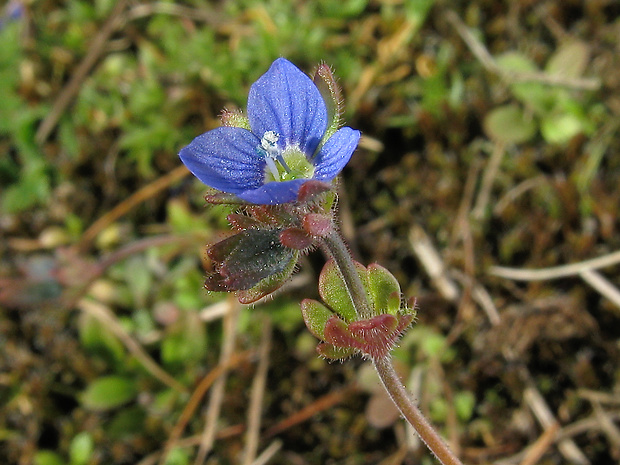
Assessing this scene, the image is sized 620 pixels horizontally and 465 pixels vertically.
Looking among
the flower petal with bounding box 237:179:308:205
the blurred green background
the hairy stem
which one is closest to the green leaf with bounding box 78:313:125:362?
the blurred green background

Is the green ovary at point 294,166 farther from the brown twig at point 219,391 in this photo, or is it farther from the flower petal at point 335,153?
the brown twig at point 219,391

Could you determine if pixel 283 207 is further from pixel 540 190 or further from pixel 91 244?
pixel 91 244

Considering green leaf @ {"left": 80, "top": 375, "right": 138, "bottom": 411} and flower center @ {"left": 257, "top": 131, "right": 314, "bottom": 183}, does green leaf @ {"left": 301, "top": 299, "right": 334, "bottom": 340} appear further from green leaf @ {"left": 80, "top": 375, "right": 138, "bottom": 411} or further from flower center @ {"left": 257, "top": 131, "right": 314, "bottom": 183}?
green leaf @ {"left": 80, "top": 375, "right": 138, "bottom": 411}

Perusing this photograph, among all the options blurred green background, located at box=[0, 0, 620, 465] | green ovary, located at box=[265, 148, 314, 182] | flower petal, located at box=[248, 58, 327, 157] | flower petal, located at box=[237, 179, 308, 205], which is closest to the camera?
flower petal, located at box=[237, 179, 308, 205]

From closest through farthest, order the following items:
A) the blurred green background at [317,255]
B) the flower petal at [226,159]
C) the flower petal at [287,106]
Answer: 1. the flower petal at [226,159]
2. the flower petal at [287,106]
3. the blurred green background at [317,255]

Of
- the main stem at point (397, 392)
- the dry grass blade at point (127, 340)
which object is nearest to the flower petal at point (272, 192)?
the main stem at point (397, 392)

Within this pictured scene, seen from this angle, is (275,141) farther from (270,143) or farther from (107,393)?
(107,393)

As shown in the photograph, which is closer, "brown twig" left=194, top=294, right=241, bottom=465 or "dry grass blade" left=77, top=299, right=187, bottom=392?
"brown twig" left=194, top=294, right=241, bottom=465
